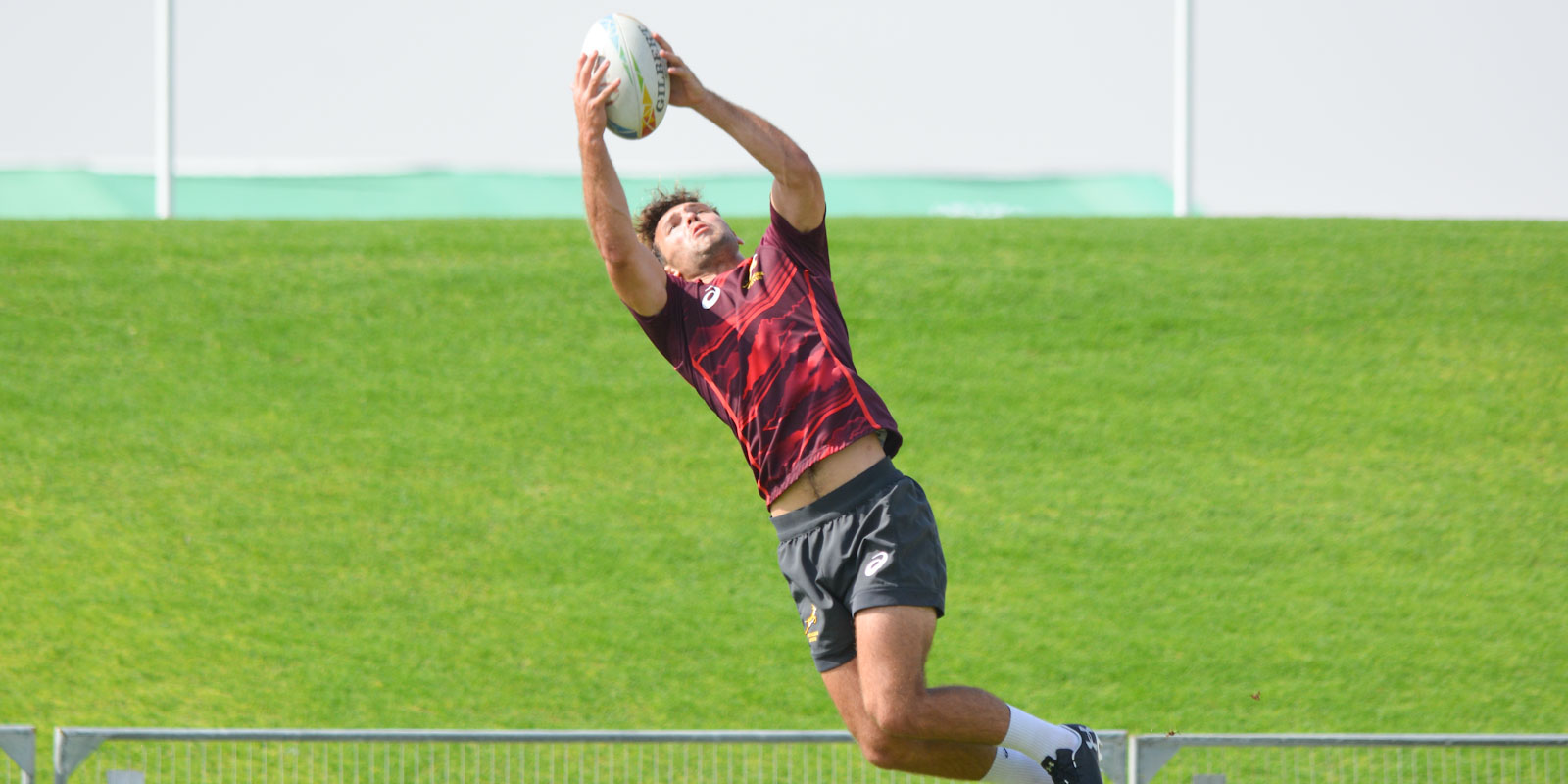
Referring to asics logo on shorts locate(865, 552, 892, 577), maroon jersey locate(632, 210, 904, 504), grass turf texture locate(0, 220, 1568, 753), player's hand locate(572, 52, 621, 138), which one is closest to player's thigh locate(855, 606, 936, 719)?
asics logo on shorts locate(865, 552, 892, 577)

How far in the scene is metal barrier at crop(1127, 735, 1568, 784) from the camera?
4305 mm

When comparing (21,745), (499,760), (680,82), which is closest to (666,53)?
(680,82)

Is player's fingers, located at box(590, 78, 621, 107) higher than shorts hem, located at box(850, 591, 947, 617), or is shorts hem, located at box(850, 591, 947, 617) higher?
player's fingers, located at box(590, 78, 621, 107)

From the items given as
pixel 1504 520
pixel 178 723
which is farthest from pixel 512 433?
pixel 1504 520

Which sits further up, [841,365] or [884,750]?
[841,365]

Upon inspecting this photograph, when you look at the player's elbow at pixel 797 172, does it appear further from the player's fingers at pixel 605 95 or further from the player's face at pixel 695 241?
the player's fingers at pixel 605 95

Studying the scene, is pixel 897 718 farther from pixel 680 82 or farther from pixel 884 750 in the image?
pixel 680 82

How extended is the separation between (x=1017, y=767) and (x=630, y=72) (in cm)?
226

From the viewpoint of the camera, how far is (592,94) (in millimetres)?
3664

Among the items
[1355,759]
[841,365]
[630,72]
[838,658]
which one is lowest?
[1355,759]

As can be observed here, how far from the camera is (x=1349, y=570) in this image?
8211mm

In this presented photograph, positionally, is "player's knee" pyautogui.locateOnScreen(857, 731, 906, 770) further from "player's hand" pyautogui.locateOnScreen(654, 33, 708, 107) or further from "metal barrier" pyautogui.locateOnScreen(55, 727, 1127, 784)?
"player's hand" pyautogui.locateOnScreen(654, 33, 708, 107)

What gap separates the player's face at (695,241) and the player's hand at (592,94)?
63 centimetres

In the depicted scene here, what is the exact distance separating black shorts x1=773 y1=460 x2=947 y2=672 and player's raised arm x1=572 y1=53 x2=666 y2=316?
0.86 metres
